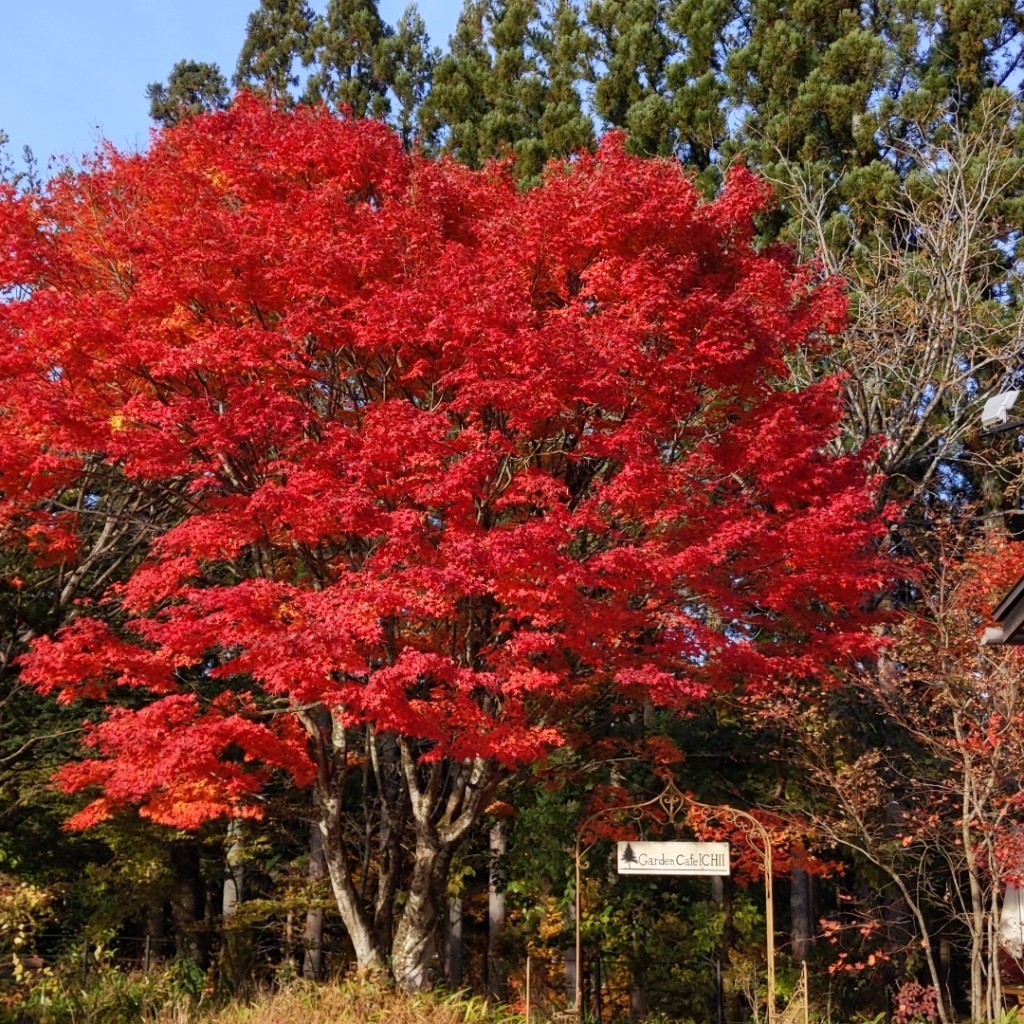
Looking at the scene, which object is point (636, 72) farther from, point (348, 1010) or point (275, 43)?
point (348, 1010)

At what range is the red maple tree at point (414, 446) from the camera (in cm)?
1198

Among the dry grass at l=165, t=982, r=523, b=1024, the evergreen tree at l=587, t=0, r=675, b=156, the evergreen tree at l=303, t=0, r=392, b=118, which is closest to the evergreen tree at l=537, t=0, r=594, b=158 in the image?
the evergreen tree at l=587, t=0, r=675, b=156

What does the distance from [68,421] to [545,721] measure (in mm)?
6122

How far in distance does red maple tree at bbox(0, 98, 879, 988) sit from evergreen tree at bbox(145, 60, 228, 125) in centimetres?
2664

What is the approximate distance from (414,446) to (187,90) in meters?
32.8

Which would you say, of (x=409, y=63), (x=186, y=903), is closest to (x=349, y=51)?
(x=409, y=63)

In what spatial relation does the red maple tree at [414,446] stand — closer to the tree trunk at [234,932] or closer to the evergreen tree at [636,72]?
the tree trunk at [234,932]

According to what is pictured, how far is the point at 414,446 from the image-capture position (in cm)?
1217

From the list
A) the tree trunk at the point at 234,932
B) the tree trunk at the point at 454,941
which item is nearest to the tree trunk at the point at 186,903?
the tree trunk at the point at 234,932

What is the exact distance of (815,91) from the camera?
2523cm

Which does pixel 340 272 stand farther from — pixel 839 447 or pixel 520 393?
pixel 839 447

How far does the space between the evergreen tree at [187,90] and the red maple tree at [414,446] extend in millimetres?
26641

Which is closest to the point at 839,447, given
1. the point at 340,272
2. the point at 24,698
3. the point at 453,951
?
the point at 340,272

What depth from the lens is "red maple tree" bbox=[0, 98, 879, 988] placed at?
12.0m
